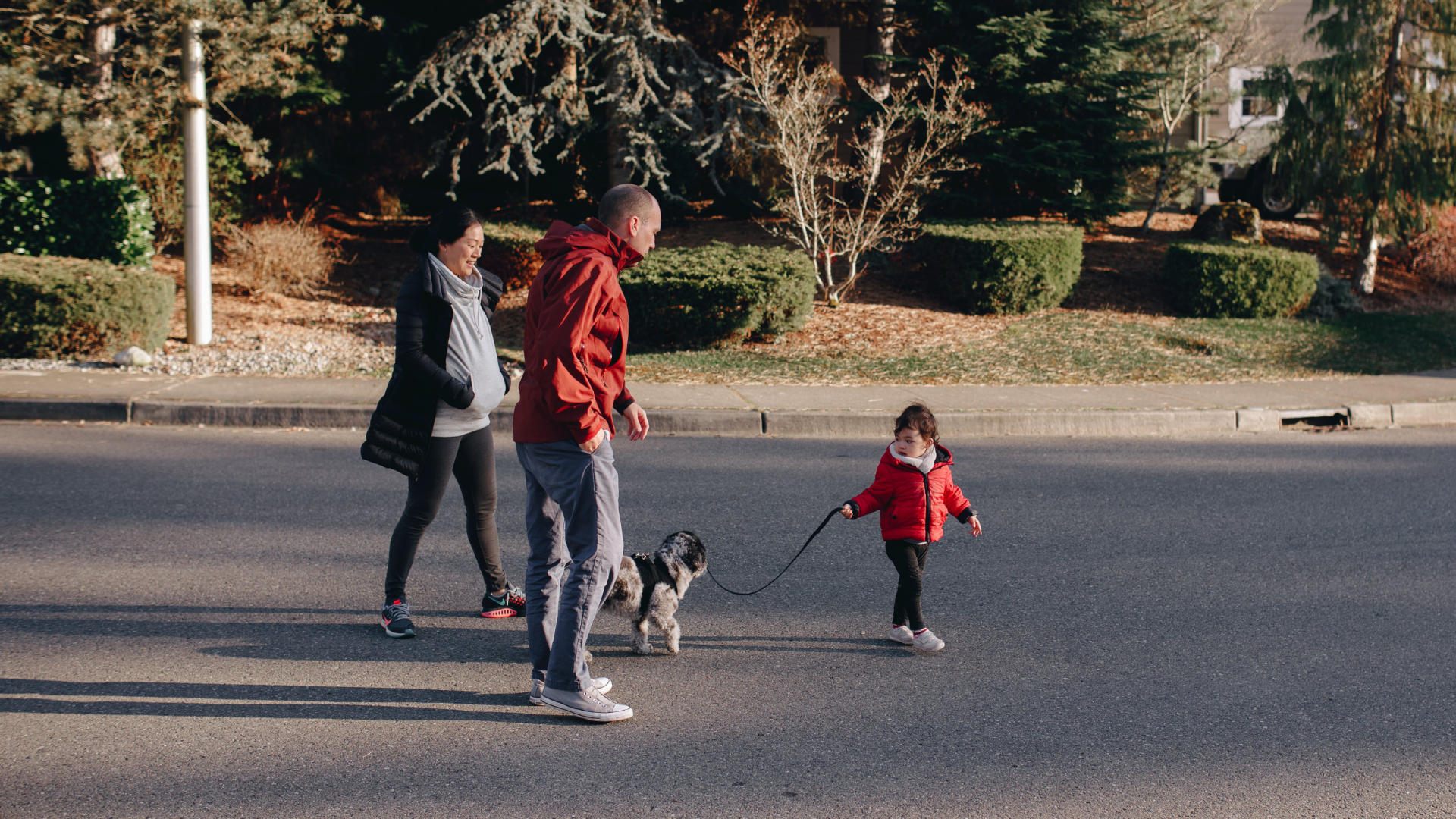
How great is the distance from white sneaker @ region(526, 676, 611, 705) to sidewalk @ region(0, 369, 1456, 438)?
5.51 m

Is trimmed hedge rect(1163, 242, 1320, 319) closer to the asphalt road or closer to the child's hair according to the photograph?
the asphalt road

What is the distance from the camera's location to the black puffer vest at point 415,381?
4.55m

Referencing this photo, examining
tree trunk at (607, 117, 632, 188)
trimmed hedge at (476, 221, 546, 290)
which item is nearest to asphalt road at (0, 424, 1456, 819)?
trimmed hedge at (476, 221, 546, 290)

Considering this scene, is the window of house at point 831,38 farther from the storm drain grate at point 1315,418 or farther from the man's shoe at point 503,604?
the man's shoe at point 503,604

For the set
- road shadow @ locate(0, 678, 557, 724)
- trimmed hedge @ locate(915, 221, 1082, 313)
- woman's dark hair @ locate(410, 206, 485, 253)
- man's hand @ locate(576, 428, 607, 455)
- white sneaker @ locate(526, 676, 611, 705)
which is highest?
trimmed hedge @ locate(915, 221, 1082, 313)

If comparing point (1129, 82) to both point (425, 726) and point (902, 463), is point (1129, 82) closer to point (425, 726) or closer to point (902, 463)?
point (902, 463)

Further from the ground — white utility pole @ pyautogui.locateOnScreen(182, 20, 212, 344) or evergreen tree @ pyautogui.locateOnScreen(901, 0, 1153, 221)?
evergreen tree @ pyautogui.locateOnScreen(901, 0, 1153, 221)

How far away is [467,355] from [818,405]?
19.2 ft

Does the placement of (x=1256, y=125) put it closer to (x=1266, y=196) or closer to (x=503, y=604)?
(x=1266, y=196)

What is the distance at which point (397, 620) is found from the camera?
4.78 m

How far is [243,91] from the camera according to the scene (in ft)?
50.1

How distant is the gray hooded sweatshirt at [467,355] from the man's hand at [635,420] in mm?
810

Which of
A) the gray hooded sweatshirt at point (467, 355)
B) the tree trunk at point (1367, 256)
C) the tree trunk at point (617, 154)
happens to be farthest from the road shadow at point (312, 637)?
the tree trunk at point (1367, 256)

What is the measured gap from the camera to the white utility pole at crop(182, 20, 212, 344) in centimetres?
1197
